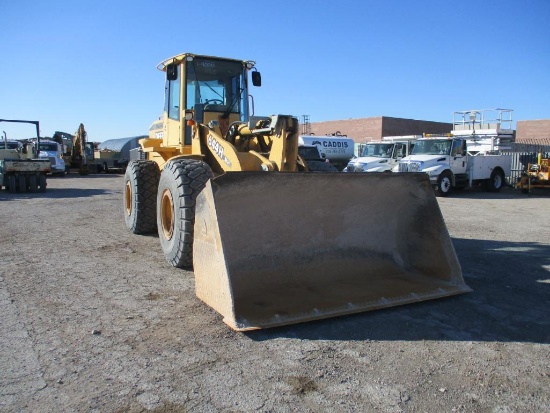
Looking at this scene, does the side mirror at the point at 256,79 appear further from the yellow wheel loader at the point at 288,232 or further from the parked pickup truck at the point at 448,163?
the parked pickup truck at the point at 448,163

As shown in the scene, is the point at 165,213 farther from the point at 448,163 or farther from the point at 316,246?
the point at 448,163

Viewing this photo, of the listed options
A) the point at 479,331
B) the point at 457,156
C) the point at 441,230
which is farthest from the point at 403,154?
the point at 479,331

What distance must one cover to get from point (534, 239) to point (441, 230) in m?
4.36

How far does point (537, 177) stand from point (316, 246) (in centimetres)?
1747

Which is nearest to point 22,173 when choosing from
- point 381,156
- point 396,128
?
point 381,156

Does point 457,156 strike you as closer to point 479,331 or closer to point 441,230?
point 441,230

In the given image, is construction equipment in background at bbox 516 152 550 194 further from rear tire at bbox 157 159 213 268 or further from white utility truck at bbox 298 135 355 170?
rear tire at bbox 157 159 213 268

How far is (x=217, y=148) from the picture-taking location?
19.5 ft

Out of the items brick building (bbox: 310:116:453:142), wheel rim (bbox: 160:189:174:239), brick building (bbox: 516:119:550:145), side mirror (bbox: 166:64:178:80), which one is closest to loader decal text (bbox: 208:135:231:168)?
wheel rim (bbox: 160:189:174:239)

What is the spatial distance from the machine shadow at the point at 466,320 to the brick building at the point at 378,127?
106 ft

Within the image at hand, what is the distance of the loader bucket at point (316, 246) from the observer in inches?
158

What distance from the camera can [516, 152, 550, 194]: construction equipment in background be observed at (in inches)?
737

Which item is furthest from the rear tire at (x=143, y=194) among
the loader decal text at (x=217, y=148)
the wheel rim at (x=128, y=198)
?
the loader decal text at (x=217, y=148)

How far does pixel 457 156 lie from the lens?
18156 mm
